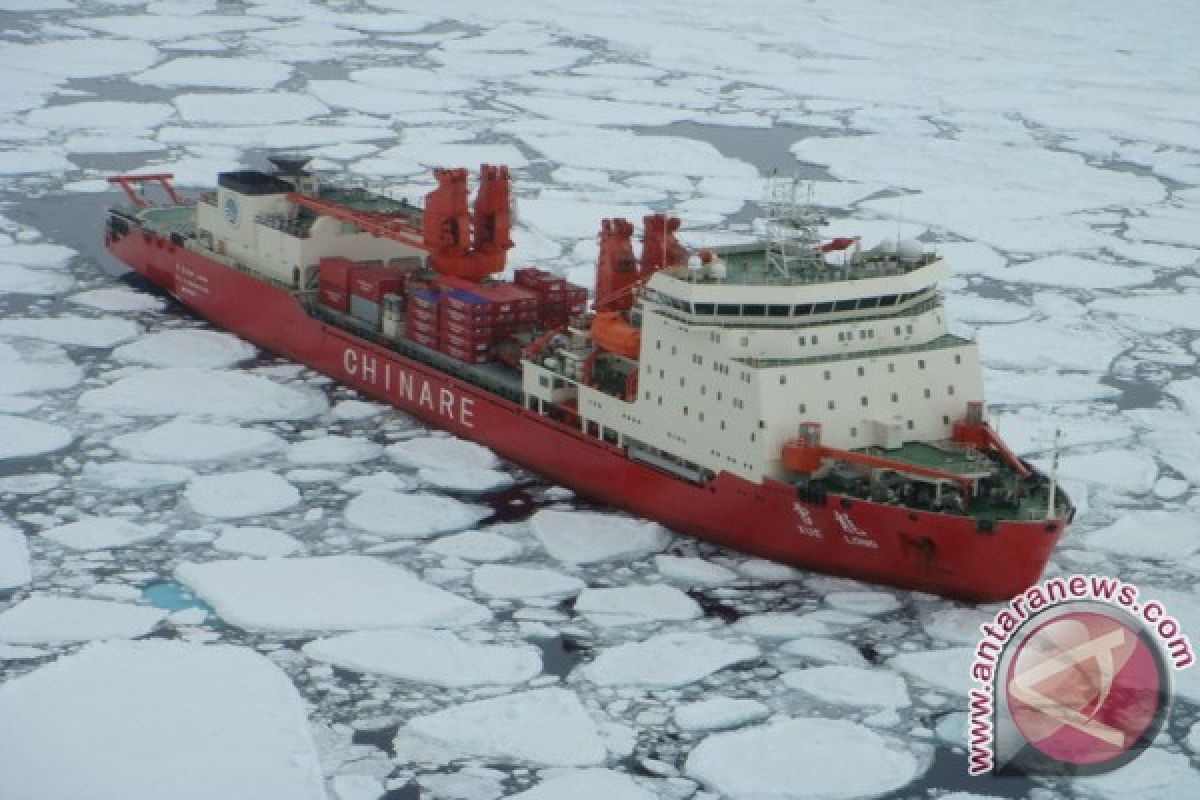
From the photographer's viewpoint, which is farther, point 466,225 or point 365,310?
point 365,310

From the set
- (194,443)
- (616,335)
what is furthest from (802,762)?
(194,443)

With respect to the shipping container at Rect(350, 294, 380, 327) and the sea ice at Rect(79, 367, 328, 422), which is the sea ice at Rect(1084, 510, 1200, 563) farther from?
the shipping container at Rect(350, 294, 380, 327)

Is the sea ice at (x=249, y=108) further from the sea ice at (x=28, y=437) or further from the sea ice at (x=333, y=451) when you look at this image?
the sea ice at (x=333, y=451)

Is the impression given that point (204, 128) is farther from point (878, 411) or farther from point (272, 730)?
point (272, 730)

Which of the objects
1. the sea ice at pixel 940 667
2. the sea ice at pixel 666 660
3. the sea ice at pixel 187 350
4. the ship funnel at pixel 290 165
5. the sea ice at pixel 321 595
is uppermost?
the ship funnel at pixel 290 165

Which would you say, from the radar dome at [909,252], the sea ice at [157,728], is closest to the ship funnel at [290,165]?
the radar dome at [909,252]

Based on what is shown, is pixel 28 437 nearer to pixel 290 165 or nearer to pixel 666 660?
pixel 290 165

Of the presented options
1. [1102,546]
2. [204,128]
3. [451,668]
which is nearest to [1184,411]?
[1102,546]
